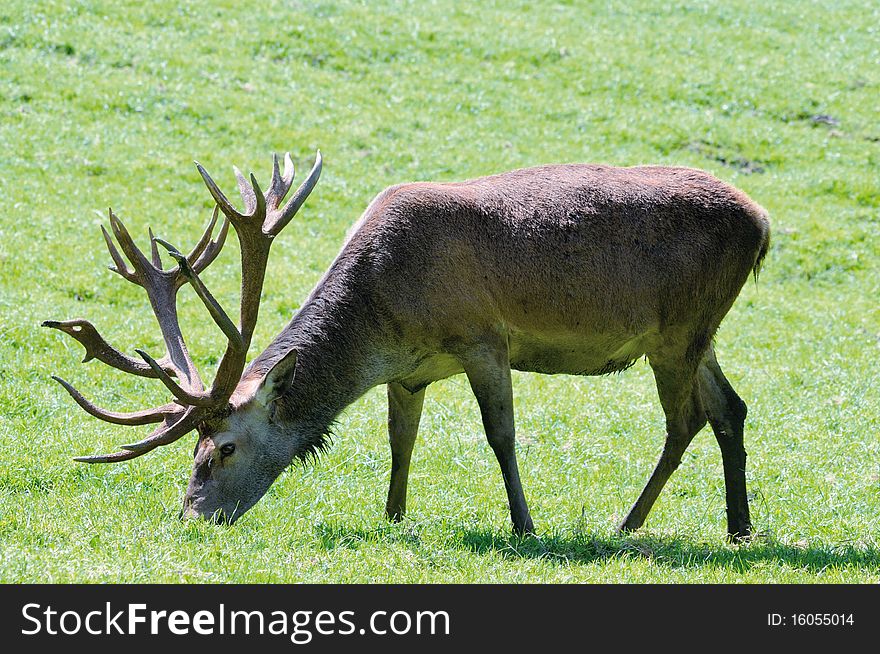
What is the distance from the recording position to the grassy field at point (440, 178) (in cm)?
701

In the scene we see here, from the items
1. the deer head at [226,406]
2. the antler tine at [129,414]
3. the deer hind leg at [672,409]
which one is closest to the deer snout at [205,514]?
the deer head at [226,406]

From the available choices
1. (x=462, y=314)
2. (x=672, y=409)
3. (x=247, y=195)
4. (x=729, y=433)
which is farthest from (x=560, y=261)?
(x=247, y=195)

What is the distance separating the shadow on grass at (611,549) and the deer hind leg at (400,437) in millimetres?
481

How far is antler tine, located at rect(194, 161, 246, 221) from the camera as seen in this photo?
6597 mm

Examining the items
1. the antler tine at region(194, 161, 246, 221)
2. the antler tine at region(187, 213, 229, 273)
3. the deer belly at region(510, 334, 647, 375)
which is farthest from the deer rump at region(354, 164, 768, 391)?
the antler tine at region(187, 213, 229, 273)

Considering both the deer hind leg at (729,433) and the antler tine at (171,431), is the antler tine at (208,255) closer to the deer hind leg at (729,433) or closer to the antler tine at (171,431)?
the antler tine at (171,431)

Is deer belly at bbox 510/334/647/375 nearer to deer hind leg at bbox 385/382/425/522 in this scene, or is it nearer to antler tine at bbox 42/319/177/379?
deer hind leg at bbox 385/382/425/522

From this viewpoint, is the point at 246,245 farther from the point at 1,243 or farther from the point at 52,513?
the point at 1,243

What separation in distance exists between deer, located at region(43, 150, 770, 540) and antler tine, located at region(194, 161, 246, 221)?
22 millimetres

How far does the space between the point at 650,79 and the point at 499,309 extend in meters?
14.6

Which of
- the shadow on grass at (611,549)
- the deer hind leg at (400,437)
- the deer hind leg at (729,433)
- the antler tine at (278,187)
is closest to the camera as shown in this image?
the shadow on grass at (611,549)

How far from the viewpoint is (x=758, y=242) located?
8.40 metres

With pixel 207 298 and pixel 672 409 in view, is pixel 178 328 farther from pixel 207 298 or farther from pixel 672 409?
pixel 672 409

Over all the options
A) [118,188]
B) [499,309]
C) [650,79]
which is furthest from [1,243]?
[650,79]
